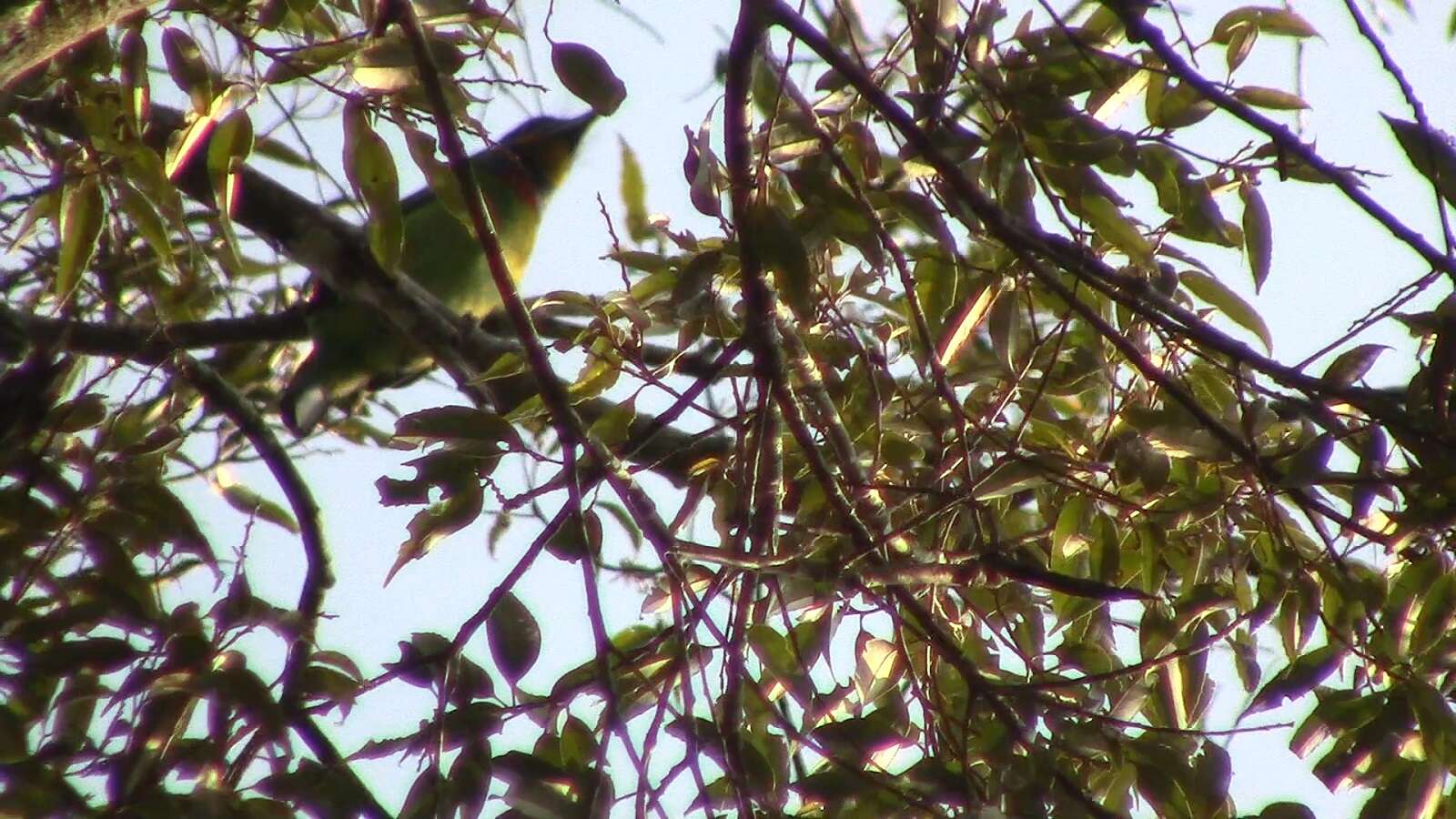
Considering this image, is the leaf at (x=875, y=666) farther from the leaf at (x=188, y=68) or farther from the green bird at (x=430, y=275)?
the green bird at (x=430, y=275)

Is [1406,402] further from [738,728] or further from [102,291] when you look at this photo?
[102,291]

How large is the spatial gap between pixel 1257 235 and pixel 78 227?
1.28 m

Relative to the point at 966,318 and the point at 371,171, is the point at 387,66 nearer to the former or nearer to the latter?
the point at 371,171

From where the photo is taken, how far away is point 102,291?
2359 millimetres

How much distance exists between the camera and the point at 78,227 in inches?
58.1

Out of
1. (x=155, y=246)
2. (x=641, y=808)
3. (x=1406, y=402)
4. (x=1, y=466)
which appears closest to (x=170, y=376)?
(x=1, y=466)

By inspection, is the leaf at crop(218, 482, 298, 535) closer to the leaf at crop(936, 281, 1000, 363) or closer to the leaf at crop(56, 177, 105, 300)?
the leaf at crop(56, 177, 105, 300)

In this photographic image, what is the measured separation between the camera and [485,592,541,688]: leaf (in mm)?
1320

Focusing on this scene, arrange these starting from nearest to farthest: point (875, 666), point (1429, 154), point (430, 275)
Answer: point (1429, 154) → point (875, 666) → point (430, 275)

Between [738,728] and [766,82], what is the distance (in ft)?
2.22

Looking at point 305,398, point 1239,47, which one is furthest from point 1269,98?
point 305,398

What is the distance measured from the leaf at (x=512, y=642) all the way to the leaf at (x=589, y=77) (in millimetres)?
519

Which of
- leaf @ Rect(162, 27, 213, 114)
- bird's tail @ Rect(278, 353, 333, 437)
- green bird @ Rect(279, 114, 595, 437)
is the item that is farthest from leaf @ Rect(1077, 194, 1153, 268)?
bird's tail @ Rect(278, 353, 333, 437)

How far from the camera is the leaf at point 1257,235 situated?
133 centimetres
